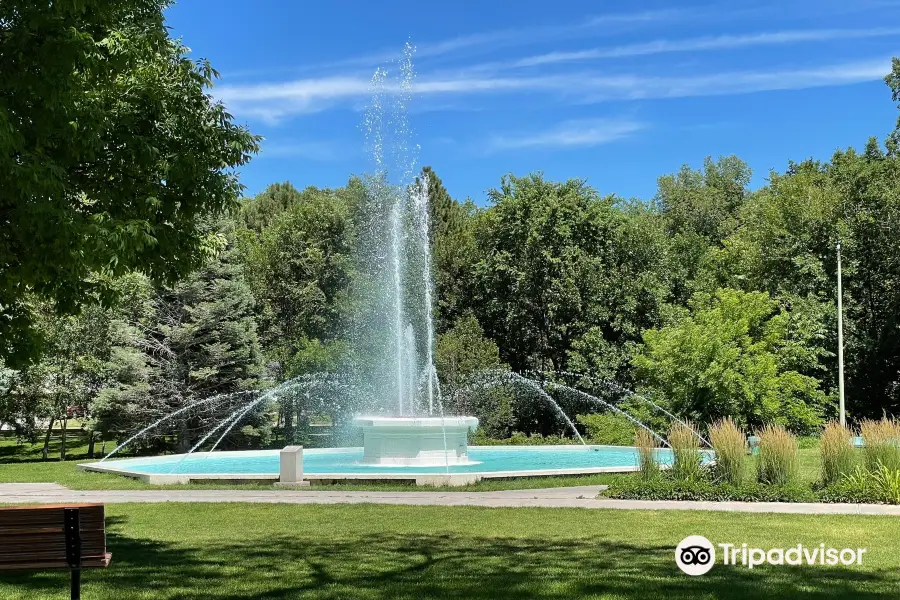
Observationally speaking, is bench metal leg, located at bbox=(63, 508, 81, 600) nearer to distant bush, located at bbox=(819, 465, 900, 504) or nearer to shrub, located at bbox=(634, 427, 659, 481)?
shrub, located at bbox=(634, 427, 659, 481)

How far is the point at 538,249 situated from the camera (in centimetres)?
3597

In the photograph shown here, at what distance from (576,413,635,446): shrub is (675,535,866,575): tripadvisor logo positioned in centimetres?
1738

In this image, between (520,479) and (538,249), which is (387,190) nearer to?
(538,249)

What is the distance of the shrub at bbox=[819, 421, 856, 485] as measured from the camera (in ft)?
42.9

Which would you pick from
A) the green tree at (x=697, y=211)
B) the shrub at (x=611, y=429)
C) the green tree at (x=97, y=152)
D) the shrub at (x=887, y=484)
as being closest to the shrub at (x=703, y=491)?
the shrub at (x=887, y=484)

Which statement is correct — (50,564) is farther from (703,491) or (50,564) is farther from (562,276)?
(562,276)

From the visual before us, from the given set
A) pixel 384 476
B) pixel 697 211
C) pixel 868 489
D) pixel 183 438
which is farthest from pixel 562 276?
pixel 697 211

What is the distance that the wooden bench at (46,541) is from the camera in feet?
20.5

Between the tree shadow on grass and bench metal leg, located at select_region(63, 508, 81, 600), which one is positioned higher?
bench metal leg, located at select_region(63, 508, 81, 600)

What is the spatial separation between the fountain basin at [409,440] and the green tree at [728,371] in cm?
942

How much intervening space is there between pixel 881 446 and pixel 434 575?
856 centimetres

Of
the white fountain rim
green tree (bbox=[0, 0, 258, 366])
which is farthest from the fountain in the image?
green tree (bbox=[0, 0, 258, 366])

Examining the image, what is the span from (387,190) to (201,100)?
84.2 ft

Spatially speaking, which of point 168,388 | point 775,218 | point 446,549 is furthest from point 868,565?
point 775,218
